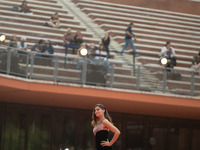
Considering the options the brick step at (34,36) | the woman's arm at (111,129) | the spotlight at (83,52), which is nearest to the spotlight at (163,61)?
the spotlight at (83,52)

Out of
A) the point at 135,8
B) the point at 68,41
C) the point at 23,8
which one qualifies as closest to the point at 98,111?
the point at 68,41

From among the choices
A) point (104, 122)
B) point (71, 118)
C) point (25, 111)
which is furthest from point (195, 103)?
point (104, 122)

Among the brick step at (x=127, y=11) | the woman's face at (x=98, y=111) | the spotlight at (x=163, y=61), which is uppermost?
the brick step at (x=127, y=11)

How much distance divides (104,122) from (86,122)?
12.9 meters

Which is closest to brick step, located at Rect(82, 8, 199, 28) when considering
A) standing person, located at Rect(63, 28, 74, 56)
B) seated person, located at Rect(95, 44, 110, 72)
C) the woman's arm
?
standing person, located at Rect(63, 28, 74, 56)

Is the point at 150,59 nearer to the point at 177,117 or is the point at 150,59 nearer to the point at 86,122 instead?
the point at 177,117

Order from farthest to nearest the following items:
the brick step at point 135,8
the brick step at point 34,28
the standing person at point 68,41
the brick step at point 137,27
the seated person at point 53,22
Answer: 1. the brick step at point 135,8
2. the brick step at point 137,27
3. the seated person at point 53,22
4. the brick step at point 34,28
5. the standing person at point 68,41

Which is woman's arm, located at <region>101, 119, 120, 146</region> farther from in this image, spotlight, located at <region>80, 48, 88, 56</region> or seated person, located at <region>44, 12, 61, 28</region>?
seated person, located at <region>44, 12, 61, 28</region>

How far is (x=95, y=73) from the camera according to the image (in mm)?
16750

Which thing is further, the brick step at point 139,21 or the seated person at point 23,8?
the brick step at point 139,21

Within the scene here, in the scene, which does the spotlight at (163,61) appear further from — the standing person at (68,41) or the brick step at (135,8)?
the brick step at (135,8)

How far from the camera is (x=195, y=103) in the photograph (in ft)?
58.2

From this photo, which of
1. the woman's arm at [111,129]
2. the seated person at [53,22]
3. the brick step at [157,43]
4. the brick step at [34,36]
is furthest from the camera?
the brick step at [157,43]

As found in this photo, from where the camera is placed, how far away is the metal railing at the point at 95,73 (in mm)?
15852
